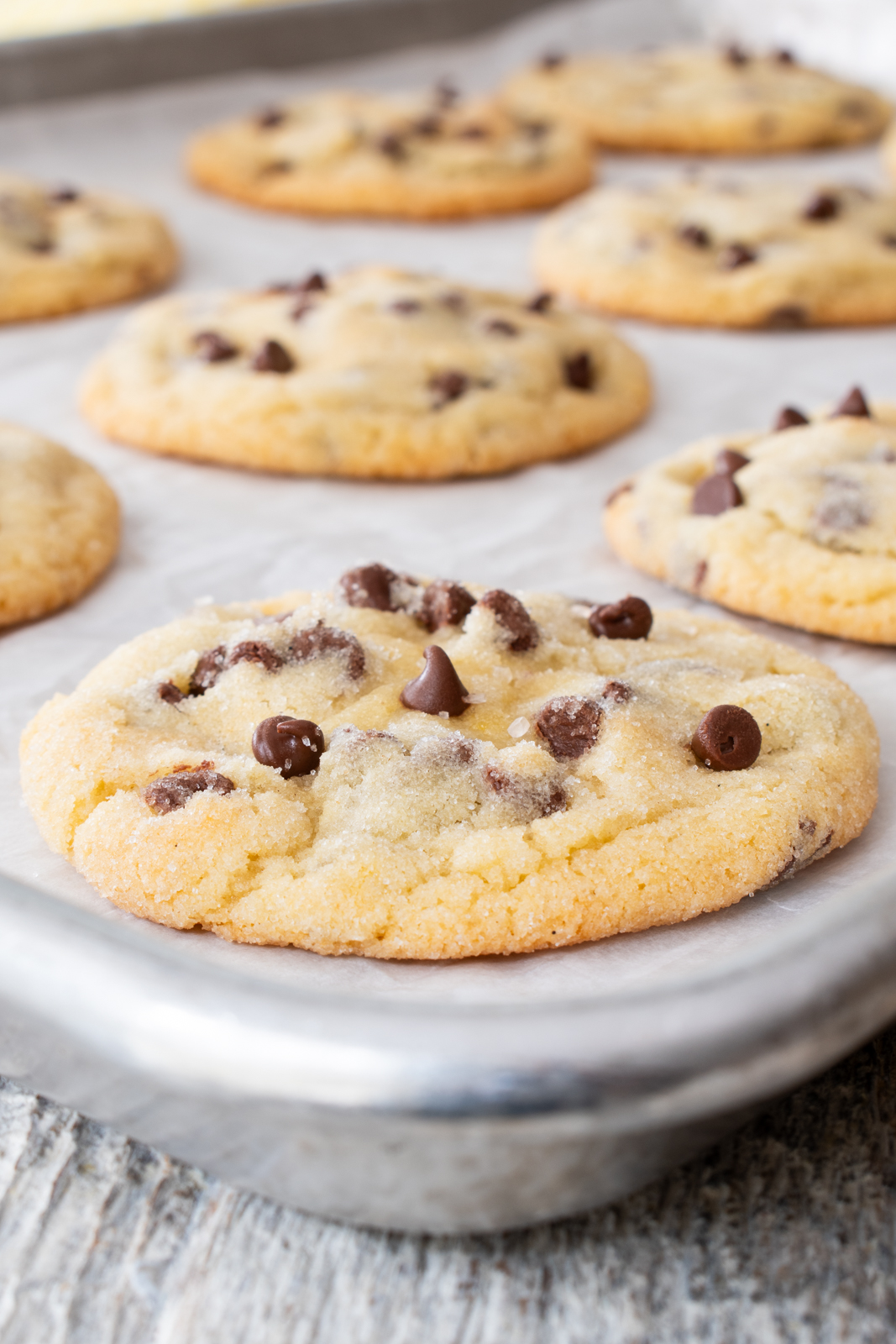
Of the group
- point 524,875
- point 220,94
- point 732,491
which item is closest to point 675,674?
point 524,875

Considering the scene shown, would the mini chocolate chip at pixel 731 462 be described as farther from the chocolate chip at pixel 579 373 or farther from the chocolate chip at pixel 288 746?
the chocolate chip at pixel 288 746

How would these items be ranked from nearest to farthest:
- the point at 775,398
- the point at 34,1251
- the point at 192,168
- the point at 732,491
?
the point at 34,1251, the point at 732,491, the point at 775,398, the point at 192,168

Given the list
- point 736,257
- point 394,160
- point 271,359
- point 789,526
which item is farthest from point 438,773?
point 394,160

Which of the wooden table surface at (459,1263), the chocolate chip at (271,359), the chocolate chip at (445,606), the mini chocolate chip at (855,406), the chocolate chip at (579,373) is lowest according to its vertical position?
the wooden table surface at (459,1263)

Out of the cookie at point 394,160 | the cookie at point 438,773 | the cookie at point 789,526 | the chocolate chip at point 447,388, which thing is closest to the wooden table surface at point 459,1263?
the cookie at point 438,773

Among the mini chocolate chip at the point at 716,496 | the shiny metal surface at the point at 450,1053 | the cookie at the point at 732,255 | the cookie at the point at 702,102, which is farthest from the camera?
the cookie at the point at 702,102

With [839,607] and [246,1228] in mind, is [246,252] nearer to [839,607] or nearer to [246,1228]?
[839,607]
